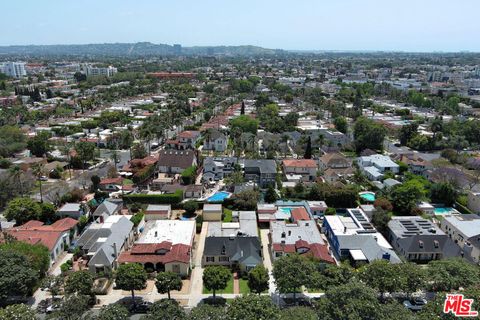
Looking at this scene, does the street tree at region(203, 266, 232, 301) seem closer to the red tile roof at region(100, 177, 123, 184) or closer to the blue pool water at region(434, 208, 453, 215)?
the red tile roof at region(100, 177, 123, 184)

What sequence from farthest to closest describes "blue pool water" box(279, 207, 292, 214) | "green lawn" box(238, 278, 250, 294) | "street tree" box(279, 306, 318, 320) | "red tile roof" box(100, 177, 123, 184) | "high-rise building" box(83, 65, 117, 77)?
"high-rise building" box(83, 65, 117, 77) < "red tile roof" box(100, 177, 123, 184) < "blue pool water" box(279, 207, 292, 214) < "green lawn" box(238, 278, 250, 294) < "street tree" box(279, 306, 318, 320)

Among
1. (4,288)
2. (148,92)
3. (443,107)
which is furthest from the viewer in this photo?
(148,92)

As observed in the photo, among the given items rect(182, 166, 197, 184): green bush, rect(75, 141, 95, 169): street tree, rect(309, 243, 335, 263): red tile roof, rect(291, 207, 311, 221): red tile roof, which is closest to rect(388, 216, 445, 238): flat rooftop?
rect(309, 243, 335, 263): red tile roof

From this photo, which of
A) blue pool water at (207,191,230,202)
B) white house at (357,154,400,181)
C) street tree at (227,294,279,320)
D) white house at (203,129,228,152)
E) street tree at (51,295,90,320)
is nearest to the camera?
street tree at (227,294,279,320)

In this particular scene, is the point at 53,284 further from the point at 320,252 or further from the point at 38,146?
the point at 38,146

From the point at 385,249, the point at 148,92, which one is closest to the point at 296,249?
the point at 385,249

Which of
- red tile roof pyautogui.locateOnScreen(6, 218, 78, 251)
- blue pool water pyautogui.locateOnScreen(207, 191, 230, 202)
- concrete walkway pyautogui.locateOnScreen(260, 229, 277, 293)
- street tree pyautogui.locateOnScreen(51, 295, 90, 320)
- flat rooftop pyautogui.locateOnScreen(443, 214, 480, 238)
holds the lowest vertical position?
concrete walkway pyautogui.locateOnScreen(260, 229, 277, 293)

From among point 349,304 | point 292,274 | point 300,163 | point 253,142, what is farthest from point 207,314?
Result: point 253,142

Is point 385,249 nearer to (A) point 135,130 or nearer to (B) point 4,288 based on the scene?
(B) point 4,288
